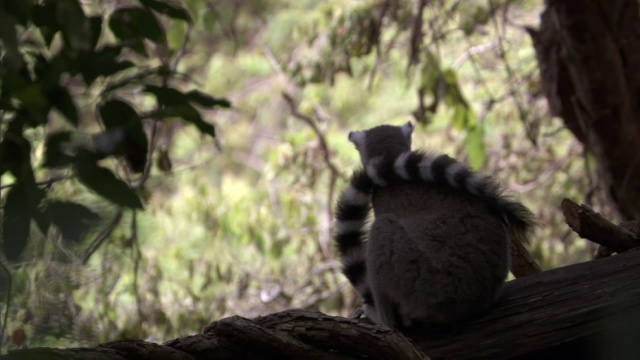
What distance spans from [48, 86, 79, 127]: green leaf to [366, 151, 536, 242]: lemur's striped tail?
1.73 meters

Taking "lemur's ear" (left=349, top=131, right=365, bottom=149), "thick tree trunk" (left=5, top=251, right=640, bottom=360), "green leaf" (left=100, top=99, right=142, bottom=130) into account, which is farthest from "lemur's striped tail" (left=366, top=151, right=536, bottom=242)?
"green leaf" (left=100, top=99, right=142, bottom=130)

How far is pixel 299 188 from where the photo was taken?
7.89 meters

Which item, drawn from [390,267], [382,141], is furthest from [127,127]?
[382,141]

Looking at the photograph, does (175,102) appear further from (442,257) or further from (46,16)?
(442,257)

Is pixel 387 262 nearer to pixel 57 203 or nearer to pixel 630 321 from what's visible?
pixel 57 203

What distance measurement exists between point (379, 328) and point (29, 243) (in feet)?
3.21

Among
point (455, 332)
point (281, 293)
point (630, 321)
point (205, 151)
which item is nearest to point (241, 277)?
point (281, 293)

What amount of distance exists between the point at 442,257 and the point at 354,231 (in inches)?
19.0

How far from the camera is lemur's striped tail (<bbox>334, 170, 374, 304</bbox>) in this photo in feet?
10.2

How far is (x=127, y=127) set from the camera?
151 centimetres

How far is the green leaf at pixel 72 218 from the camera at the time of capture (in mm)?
1074

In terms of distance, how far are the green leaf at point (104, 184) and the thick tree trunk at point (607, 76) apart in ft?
12.0

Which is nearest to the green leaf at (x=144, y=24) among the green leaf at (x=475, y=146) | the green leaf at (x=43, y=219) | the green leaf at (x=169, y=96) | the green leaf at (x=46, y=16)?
the green leaf at (x=46, y=16)

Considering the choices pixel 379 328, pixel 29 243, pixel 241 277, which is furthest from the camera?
pixel 241 277
